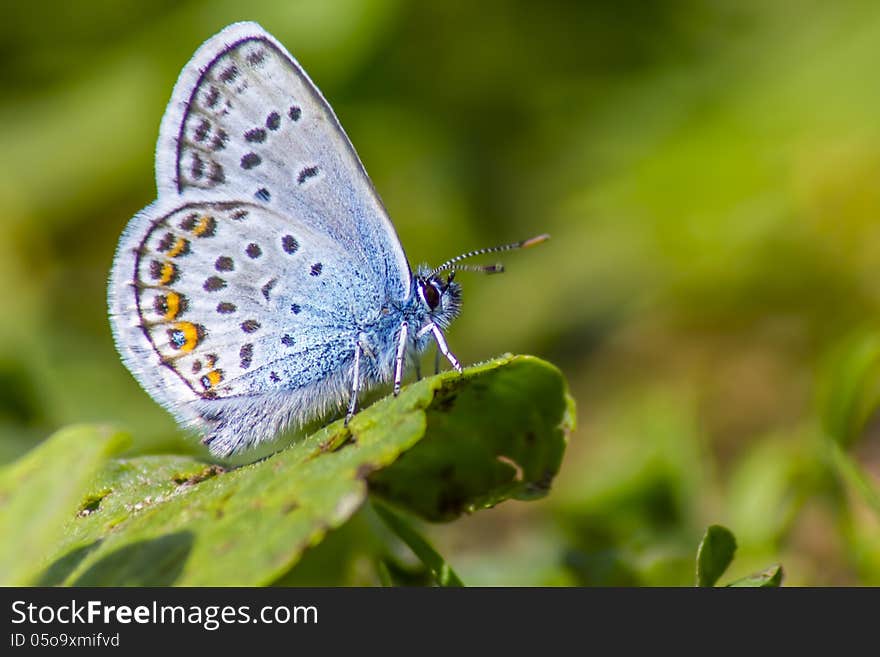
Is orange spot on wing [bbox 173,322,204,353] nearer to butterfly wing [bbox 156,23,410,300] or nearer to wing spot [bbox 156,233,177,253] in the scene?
wing spot [bbox 156,233,177,253]

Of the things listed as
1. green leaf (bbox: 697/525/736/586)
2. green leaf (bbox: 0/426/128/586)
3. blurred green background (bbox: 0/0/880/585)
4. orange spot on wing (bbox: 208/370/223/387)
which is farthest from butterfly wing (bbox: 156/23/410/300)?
green leaf (bbox: 0/426/128/586)

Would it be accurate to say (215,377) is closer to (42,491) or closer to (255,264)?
(255,264)

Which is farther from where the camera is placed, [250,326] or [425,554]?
[250,326]

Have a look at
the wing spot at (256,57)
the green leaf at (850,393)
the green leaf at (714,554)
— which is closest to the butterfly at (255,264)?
the wing spot at (256,57)

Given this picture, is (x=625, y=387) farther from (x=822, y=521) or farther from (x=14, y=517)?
(x=14, y=517)

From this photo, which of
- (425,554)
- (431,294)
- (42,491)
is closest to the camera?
(42,491)

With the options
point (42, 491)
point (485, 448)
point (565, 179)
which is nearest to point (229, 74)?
point (485, 448)

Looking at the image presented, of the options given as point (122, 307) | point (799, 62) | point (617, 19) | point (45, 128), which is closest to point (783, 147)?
point (799, 62)
